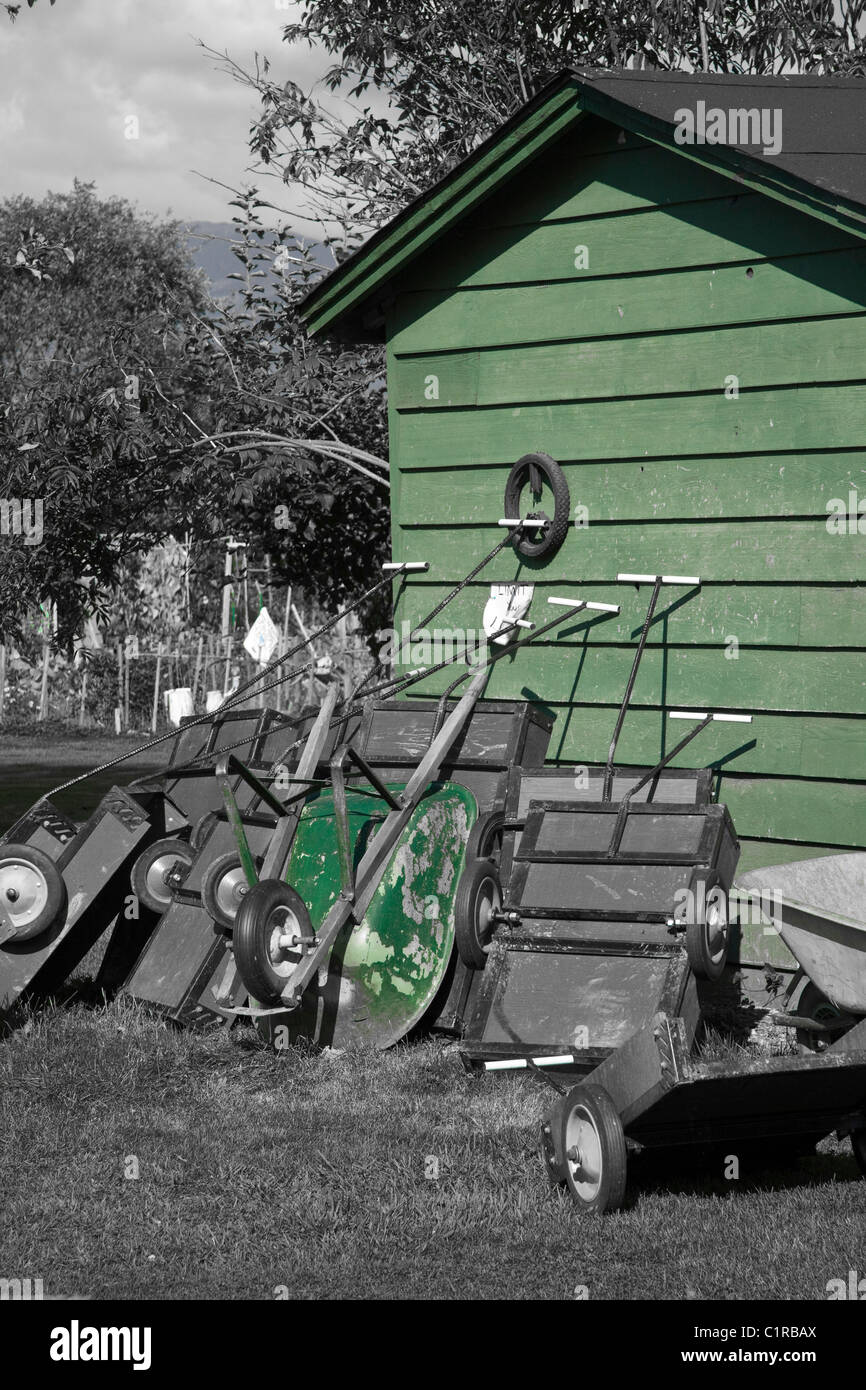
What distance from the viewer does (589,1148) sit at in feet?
15.4

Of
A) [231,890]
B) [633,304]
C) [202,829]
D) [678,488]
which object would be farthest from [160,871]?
[633,304]

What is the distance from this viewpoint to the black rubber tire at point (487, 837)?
6.76m

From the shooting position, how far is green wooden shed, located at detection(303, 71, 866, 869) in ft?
22.4

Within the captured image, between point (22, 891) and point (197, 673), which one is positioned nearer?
point (22, 891)

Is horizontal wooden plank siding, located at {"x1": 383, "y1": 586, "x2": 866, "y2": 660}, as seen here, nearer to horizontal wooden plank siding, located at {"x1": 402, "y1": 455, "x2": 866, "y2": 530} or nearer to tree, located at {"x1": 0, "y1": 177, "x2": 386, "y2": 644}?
horizontal wooden plank siding, located at {"x1": 402, "y1": 455, "x2": 866, "y2": 530}

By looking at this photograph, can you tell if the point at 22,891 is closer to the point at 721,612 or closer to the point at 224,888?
the point at 224,888

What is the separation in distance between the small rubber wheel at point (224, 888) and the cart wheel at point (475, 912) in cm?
99

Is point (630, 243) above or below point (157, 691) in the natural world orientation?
above

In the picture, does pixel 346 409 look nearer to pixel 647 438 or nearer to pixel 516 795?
pixel 647 438

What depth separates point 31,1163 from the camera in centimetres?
523

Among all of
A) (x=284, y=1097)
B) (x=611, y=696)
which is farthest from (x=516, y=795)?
(x=284, y=1097)

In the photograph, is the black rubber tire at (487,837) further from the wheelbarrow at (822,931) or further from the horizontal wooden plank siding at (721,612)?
the wheelbarrow at (822,931)

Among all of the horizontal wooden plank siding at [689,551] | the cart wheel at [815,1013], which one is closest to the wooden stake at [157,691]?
the horizontal wooden plank siding at [689,551]

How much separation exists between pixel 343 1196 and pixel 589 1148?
32.7 inches
